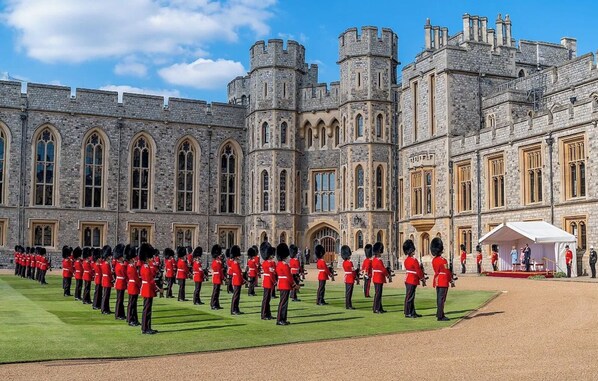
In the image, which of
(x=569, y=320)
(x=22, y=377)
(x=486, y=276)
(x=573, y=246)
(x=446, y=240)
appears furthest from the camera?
(x=446, y=240)

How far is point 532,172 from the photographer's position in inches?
1097

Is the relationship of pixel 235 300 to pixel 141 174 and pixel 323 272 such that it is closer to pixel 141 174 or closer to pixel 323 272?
pixel 323 272

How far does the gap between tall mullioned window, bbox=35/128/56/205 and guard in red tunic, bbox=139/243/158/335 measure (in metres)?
26.3

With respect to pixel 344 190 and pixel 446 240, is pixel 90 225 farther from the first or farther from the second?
pixel 446 240

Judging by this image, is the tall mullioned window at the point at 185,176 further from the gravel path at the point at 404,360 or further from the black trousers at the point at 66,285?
the gravel path at the point at 404,360

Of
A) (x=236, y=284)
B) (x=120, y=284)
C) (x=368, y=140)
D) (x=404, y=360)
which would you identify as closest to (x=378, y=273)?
(x=236, y=284)

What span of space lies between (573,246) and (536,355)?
1718 centimetres

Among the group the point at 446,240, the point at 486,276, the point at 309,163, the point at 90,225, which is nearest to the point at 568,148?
the point at 486,276

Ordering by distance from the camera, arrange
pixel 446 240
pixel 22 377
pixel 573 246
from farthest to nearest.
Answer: pixel 446 240
pixel 573 246
pixel 22 377

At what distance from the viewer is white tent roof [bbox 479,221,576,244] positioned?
2489cm

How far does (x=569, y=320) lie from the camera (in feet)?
41.5

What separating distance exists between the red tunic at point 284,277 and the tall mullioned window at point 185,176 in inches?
1062

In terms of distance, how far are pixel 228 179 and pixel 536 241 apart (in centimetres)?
2044

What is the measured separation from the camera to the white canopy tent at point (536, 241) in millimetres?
24984
